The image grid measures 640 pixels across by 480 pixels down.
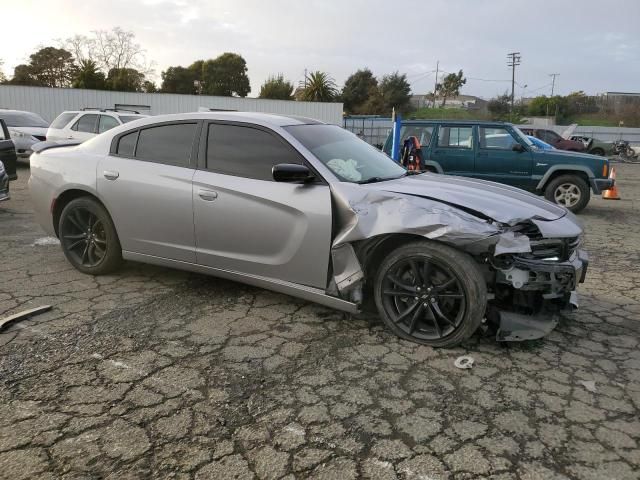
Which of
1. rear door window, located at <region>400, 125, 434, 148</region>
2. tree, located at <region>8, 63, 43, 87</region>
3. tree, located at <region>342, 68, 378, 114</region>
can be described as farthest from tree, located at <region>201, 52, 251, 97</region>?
rear door window, located at <region>400, 125, 434, 148</region>

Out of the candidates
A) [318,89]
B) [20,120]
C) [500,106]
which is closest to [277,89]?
[318,89]

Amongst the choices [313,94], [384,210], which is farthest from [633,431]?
[313,94]

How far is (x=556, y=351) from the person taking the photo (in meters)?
3.49

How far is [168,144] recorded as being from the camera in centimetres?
438

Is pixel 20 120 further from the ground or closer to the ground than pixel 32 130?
further from the ground

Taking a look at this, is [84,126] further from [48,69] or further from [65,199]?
[48,69]

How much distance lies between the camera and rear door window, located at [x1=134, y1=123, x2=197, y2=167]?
14.0ft

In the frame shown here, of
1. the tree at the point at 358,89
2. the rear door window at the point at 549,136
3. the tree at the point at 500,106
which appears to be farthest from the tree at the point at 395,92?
the rear door window at the point at 549,136

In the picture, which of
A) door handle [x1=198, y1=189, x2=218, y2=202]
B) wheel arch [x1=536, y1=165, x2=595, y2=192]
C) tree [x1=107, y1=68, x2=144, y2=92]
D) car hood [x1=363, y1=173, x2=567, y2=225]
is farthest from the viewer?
tree [x1=107, y1=68, x2=144, y2=92]

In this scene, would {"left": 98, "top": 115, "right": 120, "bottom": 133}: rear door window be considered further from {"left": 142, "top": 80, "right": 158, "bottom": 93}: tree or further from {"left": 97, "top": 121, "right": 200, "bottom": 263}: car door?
{"left": 142, "top": 80, "right": 158, "bottom": 93}: tree

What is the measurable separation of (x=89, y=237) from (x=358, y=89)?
64.6 meters

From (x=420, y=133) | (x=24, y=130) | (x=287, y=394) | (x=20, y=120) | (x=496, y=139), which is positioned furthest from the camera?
(x=20, y=120)

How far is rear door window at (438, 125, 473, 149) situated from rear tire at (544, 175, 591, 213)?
171 centimetres

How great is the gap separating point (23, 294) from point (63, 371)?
166 cm
